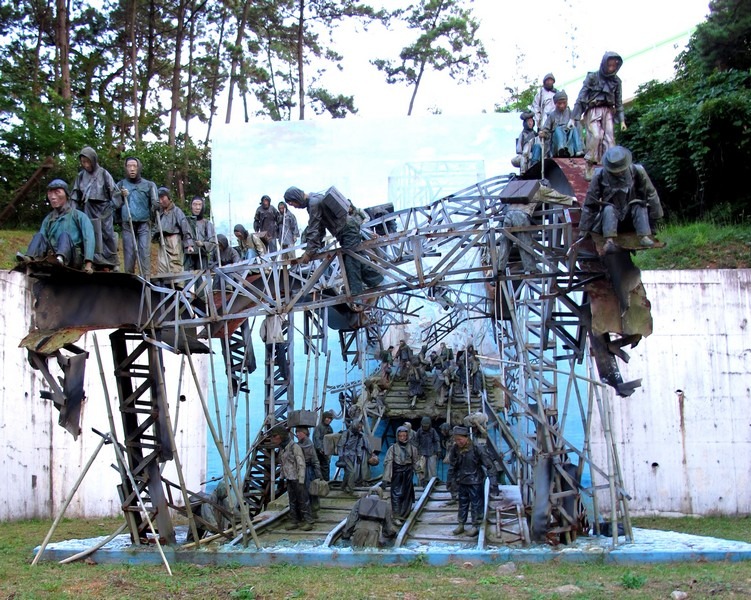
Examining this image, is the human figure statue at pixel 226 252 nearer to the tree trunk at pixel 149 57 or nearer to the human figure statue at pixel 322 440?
the human figure statue at pixel 322 440

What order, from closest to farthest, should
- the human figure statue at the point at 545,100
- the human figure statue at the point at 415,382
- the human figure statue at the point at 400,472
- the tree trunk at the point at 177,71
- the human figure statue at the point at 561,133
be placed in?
the human figure statue at the point at 400,472, the human figure statue at the point at 561,133, the human figure statue at the point at 545,100, the human figure statue at the point at 415,382, the tree trunk at the point at 177,71

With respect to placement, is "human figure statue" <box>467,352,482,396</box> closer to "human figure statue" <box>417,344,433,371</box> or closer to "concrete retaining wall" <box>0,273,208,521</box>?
"human figure statue" <box>417,344,433,371</box>

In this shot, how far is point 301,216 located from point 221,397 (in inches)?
269

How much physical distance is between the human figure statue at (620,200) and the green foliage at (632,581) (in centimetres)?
384

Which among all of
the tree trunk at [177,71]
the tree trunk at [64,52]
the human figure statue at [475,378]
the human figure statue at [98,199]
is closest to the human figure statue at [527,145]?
the human figure statue at [475,378]

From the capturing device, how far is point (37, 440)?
17859mm

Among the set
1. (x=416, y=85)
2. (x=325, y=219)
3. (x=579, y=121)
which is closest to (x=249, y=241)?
(x=325, y=219)

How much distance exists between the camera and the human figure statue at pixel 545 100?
16.1 metres

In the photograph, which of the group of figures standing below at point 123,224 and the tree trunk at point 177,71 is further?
the tree trunk at point 177,71

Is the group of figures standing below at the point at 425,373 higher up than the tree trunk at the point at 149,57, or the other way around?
the tree trunk at the point at 149,57

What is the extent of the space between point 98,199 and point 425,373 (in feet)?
40.6

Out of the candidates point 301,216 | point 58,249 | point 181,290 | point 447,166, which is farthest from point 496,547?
point 301,216

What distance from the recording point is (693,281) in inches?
765

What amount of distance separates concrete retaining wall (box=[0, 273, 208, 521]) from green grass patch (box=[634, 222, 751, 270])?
12543 mm
